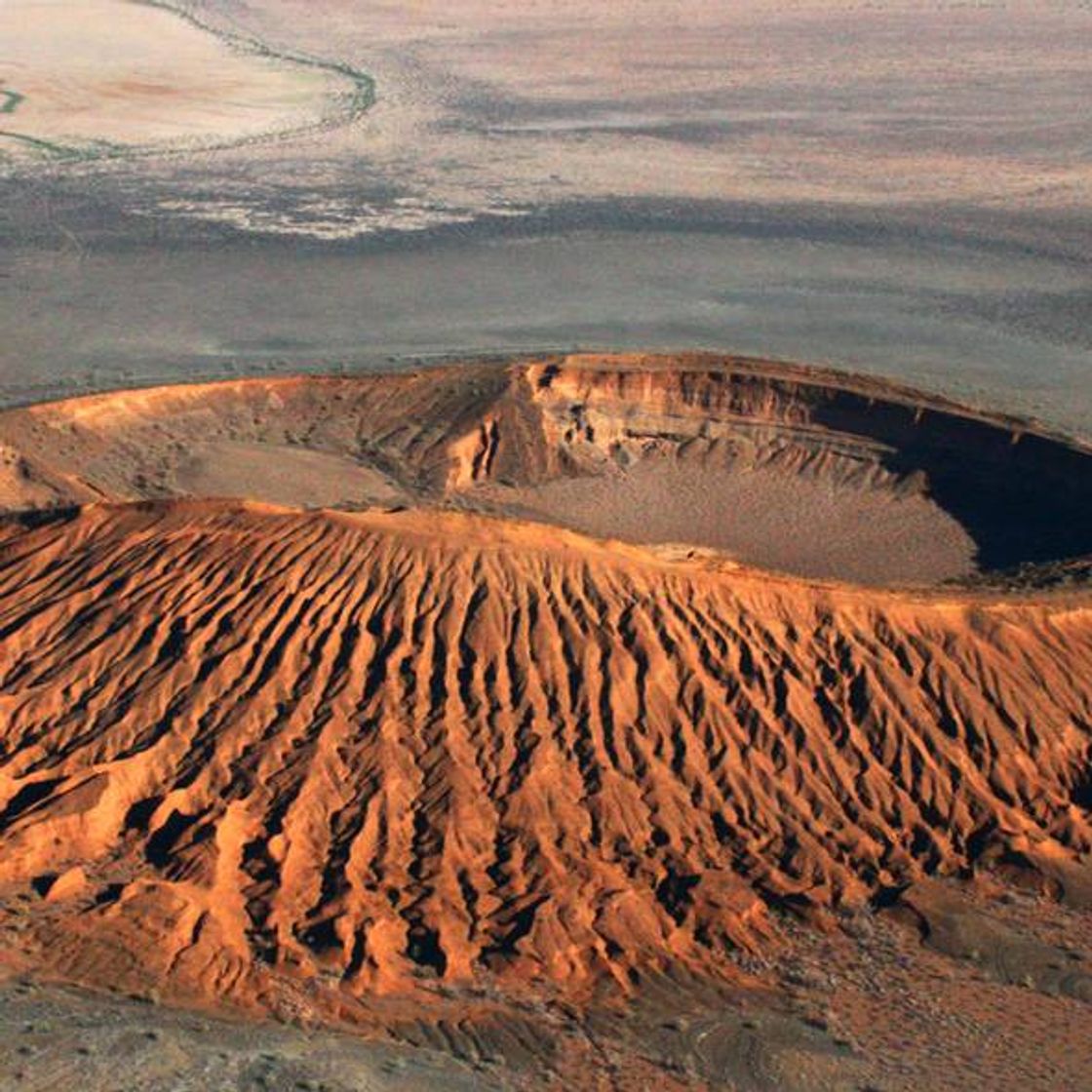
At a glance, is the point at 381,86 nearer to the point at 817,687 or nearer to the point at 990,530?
the point at 990,530

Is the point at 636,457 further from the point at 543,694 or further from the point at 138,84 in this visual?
the point at 138,84

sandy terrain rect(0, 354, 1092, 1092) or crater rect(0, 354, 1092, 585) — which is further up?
sandy terrain rect(0, 354, 1092, 1092)

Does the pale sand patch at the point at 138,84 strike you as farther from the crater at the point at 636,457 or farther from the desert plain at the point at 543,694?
the crater at the point at 636,457

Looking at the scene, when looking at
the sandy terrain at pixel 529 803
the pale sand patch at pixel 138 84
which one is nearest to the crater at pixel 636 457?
the sandy terrain at pixel 529 803

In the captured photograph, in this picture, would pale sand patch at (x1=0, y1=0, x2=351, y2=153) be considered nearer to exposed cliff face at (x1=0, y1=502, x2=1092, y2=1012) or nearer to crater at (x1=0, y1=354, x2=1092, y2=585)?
crater at (x1=0, y1=354, x2=1092, y2=585)

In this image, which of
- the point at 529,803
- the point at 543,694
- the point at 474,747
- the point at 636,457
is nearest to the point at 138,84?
the point at 636,457

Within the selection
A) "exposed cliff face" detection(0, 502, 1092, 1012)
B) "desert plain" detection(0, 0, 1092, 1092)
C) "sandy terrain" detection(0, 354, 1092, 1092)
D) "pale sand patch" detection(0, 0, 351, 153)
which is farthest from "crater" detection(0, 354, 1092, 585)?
"pale sand patch" detection(0, 0, 351, 153)

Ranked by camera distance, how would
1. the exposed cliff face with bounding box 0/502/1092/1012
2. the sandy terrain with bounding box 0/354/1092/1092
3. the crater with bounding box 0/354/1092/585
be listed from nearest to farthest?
the sandy terrain with bounding box 0/354/1092/1092
the exposed cliff face with bounding box 0/502/1092/1012
the crater with bounding box 0/354/1092/585
